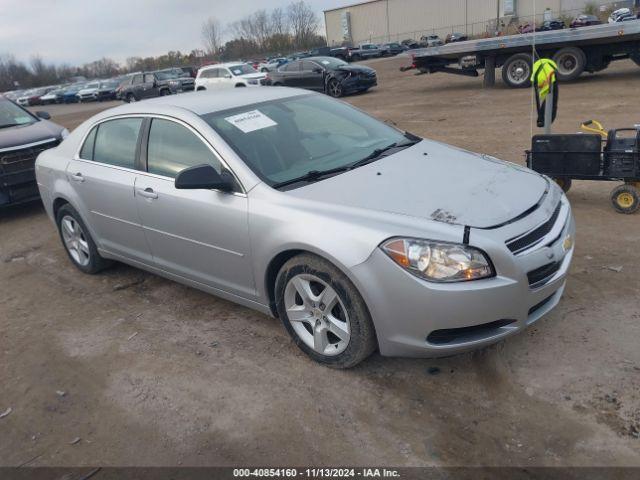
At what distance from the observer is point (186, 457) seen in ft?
9.19

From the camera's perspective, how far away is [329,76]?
19000mm

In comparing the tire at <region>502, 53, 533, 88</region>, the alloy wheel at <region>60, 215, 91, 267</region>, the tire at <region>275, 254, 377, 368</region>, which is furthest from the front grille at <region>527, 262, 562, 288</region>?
the tire at <region>502, 53, 533, 88</region>

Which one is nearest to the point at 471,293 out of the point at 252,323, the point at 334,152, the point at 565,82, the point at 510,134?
the point at 334,152

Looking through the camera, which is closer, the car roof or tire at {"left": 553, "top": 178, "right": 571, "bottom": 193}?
the car roof

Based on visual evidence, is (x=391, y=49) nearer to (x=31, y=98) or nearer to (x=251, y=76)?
(x=251, y=76)

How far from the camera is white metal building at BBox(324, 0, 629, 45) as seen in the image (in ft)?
218

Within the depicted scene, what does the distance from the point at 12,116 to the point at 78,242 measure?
4475 mm

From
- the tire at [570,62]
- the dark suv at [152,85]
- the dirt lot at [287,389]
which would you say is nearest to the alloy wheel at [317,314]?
the dirt lot at [287,389]

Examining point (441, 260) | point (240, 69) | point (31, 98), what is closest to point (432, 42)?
point (240, 69)

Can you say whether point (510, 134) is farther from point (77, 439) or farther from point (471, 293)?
point (77, 439)

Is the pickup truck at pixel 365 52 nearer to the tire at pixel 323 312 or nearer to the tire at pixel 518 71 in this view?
the tire at pixel 518 71

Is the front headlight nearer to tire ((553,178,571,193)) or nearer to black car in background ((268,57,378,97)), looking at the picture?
tire ((553,178,571,193))

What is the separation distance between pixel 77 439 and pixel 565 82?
15.5 m

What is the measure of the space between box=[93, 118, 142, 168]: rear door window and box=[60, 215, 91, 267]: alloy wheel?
84 cm
